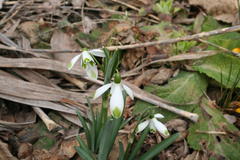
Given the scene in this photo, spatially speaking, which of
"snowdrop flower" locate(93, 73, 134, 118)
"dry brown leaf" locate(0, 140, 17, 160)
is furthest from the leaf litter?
"snowdrop flower" locate(93, 73, 134, 118)

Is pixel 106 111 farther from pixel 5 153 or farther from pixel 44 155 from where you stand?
pixel 5 153

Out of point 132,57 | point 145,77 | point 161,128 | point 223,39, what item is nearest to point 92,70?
point 161,128

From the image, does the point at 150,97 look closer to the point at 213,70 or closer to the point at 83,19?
the point at 213,70

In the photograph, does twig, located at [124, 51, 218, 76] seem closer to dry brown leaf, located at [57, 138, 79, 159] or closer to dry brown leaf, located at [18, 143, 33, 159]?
dry brown leaf, located at [57, 138, 79, 159]

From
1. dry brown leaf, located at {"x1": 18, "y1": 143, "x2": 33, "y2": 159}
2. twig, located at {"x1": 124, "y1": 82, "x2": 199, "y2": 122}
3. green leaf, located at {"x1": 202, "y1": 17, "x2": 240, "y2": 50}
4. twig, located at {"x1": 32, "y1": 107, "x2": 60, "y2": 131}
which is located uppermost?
green leaf, located at {"x1": 202, "y1": 17, "x2": 240, "y2": 50}

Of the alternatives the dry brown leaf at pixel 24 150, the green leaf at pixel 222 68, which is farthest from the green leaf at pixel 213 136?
the dry brown leaf at pixel 24 150

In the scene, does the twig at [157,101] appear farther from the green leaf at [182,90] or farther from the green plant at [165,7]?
the green plant at [165,7]

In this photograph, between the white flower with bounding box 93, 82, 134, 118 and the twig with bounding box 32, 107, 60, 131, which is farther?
the twig with bounding box 32, 107, 60, 131
